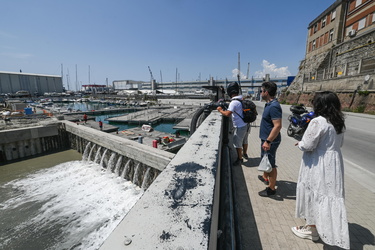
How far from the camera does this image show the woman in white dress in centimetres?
199

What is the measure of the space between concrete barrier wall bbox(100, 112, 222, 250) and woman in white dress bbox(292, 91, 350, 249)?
1301 millimetres

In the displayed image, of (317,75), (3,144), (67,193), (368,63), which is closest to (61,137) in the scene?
(3,144)

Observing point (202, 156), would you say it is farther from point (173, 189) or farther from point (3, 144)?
point (3, 144)

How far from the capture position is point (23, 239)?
18.7 ft

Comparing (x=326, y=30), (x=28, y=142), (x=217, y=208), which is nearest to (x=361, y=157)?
(x=217, y=208)

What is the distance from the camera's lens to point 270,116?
10.6 ft

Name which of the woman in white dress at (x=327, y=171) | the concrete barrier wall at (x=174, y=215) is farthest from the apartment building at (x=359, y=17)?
the concrete barrier wall at (x=174, y=215)

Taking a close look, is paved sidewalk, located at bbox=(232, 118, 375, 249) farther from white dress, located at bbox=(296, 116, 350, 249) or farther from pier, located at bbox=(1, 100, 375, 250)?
white dress, located at bbox=(296, 116, 350, 249)

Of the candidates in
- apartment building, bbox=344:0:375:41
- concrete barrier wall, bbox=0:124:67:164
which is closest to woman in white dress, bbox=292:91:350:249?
concrete barrier wall, bbox=0:124:67:164

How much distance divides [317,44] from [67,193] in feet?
159

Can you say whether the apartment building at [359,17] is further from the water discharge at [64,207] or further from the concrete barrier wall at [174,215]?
the water discharge at [64,207]

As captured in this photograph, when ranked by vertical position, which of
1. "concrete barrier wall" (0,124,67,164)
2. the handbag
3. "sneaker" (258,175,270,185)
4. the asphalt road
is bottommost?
"concrete barrier wall" (0,124,67,164)

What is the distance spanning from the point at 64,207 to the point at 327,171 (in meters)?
8.88

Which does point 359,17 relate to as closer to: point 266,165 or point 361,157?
point 361,157
